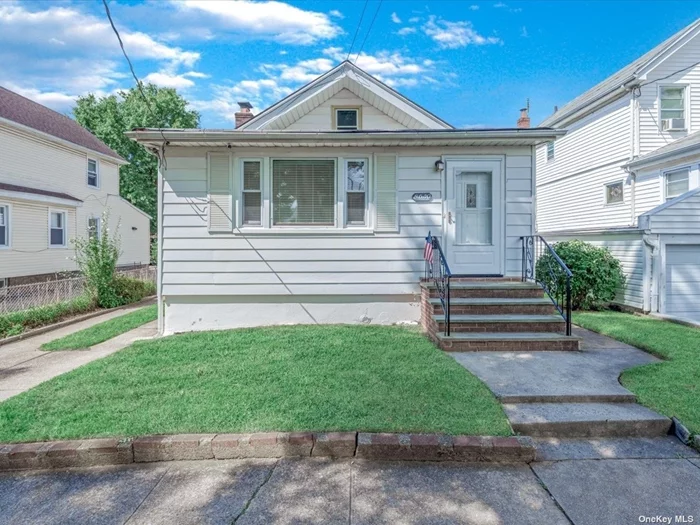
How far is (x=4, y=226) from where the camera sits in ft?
44.0

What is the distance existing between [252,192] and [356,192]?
1896 millimetres

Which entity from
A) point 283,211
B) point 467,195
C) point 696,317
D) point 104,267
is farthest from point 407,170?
point 104,267

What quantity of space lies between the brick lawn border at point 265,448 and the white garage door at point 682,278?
7984 millimetres

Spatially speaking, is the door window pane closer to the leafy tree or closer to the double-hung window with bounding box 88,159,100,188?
the double-hung window with bounding box 88,159,100,188

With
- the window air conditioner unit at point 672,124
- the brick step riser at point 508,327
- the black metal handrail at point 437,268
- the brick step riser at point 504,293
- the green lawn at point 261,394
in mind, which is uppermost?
the window air conditioner unit at point 672,124

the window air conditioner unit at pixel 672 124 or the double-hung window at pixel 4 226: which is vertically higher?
the window air conditioner unit at pixel 672 124

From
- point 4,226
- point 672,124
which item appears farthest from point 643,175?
point 4,226

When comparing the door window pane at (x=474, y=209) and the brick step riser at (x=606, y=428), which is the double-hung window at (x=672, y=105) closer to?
the door window pane at (x=474, y=209)

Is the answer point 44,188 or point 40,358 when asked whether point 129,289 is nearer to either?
point 40,358

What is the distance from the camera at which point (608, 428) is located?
3332 mm

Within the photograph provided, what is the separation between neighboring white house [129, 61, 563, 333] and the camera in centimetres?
679

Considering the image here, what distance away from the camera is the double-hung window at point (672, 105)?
12280mm

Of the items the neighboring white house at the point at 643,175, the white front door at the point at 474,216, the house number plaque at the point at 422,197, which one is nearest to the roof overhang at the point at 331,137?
the white front door at the point at 474,216

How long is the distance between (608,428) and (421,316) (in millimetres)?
3720
